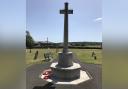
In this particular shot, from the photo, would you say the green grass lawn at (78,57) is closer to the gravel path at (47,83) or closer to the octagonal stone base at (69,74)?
the gravel path at (47,83)

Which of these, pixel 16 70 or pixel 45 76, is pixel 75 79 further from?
Answer: pixel 16 70

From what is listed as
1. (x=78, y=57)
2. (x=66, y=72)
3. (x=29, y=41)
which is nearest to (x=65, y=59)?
(x=66, y=72)

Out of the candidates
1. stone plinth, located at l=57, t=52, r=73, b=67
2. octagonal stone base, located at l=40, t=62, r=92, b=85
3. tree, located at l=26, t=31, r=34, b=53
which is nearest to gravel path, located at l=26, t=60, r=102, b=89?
octagonal stone base, located at l=40, t=62, r=92, b=85

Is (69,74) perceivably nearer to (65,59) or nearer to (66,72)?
(66,72)

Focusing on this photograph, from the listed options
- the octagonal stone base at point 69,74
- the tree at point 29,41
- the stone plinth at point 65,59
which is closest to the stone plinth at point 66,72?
the octagonal stone base at point 69,74

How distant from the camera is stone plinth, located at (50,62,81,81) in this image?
481 centimetres

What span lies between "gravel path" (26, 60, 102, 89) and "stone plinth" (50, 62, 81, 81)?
213mm

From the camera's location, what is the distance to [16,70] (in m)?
2.19

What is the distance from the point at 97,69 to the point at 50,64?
4.12ft

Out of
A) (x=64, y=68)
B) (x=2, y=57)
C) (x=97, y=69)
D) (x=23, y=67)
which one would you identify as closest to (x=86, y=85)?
(x=97, y=69)

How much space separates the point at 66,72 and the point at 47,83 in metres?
0.79

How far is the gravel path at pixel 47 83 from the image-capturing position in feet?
12.9

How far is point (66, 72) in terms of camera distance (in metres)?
4.88

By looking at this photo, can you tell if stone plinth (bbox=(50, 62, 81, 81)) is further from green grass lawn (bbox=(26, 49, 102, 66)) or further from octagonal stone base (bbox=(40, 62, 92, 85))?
green grass lawn (bbox=(26, 49, 102, 66))
